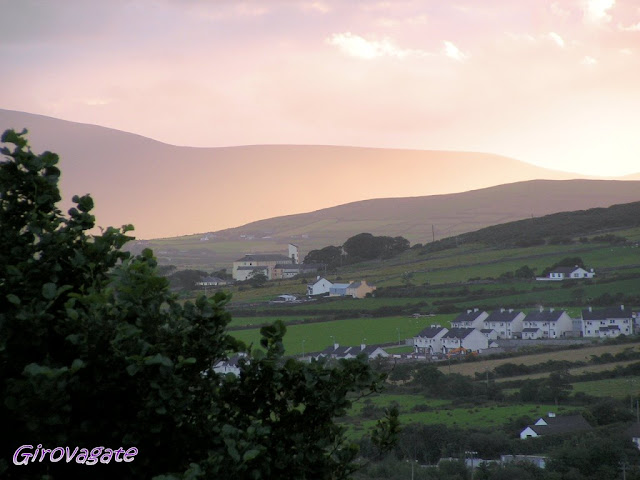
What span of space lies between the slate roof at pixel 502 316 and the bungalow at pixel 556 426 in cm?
1968

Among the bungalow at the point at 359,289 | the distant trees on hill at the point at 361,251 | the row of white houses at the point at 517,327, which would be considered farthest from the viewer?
the distant trees on hill at the point at 361,251

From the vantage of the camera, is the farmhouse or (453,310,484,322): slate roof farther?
the farmhouse

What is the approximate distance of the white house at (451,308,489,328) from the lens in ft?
145

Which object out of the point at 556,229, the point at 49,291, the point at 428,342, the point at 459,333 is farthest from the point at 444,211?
the point at 49,291

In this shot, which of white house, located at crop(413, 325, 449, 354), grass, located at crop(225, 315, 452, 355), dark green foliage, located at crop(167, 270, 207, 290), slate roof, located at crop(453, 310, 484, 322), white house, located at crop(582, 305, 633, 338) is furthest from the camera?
dark green foliage, located at crop(167, 270, 207, 290)

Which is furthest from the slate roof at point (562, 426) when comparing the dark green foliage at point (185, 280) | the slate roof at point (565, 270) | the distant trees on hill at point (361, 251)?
the distant trees on hill at point (361, 251)

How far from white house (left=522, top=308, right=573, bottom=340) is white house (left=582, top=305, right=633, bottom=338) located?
39.4 inches

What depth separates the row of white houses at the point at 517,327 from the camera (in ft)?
137

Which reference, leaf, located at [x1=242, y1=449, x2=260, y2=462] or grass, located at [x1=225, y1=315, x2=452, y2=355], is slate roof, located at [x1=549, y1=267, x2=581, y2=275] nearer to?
grass, located at [x1=225, y1=315, x2=452, y2=355]

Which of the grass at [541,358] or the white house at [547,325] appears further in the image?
the white house at [547,325]

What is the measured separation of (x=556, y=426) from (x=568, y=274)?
106 feet

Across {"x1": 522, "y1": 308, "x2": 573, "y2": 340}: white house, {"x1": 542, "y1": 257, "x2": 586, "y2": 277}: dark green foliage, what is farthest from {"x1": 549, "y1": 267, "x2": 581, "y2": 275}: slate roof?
{"x1": 522, "y1": 308, "x2": 573, "y2": 340}: white house

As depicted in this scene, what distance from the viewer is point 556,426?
79.8 feet

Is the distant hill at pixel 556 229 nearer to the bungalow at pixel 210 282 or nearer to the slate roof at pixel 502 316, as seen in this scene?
the bungalow at pixel 210 282
